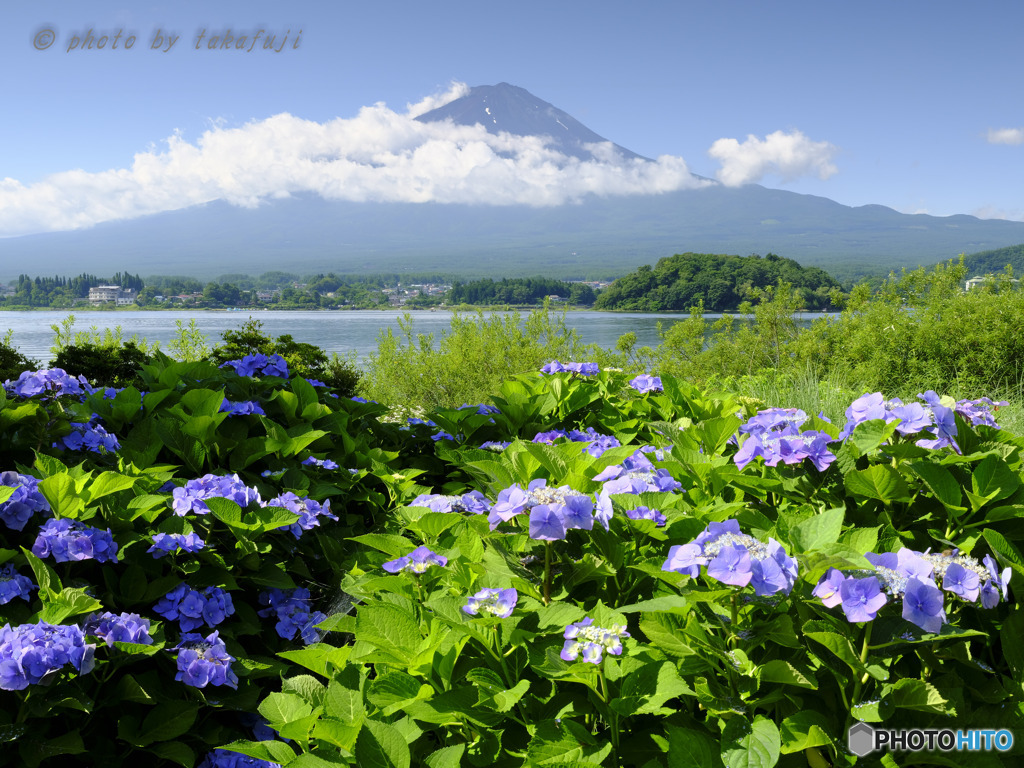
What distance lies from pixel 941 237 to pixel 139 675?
674ft

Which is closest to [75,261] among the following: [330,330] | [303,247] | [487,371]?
[303,247]

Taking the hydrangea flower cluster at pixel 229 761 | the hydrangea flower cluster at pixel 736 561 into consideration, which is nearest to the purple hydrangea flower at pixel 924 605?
the hydrangea flower cluster at pixel 736 561

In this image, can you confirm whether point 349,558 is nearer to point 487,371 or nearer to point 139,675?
point 139,675

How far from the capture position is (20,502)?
1.63m

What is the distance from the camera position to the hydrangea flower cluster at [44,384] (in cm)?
230

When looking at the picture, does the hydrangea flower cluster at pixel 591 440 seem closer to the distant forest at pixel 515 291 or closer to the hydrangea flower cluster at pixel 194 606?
the hydrangea flower cluster at pixel 194 606

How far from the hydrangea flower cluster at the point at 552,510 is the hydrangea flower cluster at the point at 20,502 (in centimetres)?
126

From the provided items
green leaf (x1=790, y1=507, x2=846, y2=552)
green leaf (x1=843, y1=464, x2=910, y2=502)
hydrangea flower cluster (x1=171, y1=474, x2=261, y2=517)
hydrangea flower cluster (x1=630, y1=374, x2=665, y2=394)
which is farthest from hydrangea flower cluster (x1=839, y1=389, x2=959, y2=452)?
hydrangea flower cluster (x1=171, y1=474, x2=261, y2=517)

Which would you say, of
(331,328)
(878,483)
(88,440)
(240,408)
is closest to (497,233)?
(331,328)

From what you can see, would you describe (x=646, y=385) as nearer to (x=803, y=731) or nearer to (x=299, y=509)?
(x=299, y=509)

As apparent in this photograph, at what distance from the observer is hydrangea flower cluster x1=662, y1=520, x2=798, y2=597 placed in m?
0.98

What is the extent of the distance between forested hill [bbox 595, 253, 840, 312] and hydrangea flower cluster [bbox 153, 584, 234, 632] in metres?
20.7

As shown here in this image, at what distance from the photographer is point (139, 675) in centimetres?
158

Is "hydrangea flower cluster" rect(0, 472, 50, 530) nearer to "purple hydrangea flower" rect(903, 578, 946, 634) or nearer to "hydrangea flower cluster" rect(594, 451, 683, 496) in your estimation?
"hydrangea flower cluster" rect(594, 451, 683, 496)
